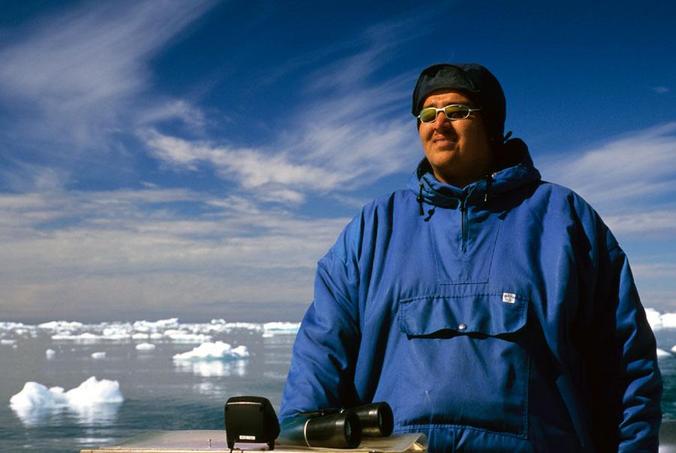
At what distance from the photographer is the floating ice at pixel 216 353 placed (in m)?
25.3

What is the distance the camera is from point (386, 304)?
1.82 meters

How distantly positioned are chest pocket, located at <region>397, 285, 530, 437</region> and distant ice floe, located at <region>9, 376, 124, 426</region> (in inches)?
634

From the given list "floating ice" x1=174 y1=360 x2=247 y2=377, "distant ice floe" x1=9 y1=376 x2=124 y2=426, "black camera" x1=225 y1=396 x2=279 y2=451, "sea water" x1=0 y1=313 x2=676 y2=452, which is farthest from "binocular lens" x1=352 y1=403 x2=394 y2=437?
"floating ice" x1=174 y1=360 x2=247 y2=377

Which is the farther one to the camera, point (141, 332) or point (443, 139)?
point (141, 332)

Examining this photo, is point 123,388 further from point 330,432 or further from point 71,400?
point 330,432

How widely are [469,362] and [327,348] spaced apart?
363mm

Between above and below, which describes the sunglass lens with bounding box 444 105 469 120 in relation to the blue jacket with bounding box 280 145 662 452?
above

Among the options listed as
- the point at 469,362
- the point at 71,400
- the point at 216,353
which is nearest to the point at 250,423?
the point at 469,362

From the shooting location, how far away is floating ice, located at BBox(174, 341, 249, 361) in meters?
25.3

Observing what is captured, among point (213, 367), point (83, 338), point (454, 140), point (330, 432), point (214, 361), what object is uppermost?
point (83, 338)

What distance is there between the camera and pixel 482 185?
1835 millimetres

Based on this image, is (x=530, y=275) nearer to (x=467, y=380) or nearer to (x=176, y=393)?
(x=467, y=380)

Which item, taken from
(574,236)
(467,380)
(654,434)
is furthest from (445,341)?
(654,434)

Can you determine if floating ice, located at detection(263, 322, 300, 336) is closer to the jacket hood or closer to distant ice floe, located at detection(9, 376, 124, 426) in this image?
distant ice floe, located at detection(9, 376, 124, 426)
